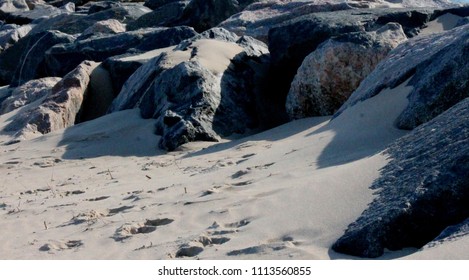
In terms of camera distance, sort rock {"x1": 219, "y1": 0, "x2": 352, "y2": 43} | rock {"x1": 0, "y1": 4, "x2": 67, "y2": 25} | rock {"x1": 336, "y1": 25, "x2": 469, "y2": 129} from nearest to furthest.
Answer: rock {"x1": 336, "y1": 25, "x2": 469, "y2": 129}
rock {"x1": 219, "y1": 0, "x2": 352, "y2": 43}
rock {"x1": 0, "y1": 4, "x2": 67, "y2": 25}

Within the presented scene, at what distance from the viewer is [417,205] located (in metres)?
3.56

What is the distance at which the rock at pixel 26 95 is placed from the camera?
11504 mm

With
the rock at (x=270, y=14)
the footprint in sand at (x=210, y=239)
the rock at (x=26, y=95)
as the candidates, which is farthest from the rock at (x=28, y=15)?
the footprint in sand at (x=210, y=239)

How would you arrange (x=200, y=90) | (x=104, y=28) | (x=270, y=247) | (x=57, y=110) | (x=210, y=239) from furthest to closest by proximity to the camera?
1. (x=104, y=28)
2. (x=57, y=110)
3. (x=200, y=90)
4. (x=210, y=239)
5. (x=270, y=247)

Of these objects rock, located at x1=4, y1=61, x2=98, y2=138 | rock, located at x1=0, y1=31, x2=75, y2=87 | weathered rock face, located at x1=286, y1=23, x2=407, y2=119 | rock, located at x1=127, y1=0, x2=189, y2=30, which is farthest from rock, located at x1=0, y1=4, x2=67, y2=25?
weathered rock face, located at x1=286, y1=23, x2=407, y2=119

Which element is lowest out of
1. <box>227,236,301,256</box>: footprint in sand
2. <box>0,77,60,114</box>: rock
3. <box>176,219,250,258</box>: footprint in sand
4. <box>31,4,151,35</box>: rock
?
<box>0,77,60,114</box>: rock

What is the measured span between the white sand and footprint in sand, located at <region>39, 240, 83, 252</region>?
0.01 metres

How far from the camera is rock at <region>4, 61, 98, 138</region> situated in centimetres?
955

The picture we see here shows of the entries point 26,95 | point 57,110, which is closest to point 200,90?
point 57,110

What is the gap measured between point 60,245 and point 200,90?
13.9ft

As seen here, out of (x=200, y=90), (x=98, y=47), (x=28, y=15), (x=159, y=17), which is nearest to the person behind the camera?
(x=200, y=90)

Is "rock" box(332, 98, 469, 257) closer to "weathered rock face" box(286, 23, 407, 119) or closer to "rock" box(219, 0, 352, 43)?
"weathered rock face" box(286, 23, 407, 119)

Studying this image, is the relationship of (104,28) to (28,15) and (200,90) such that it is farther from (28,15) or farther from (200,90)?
(28,15)
